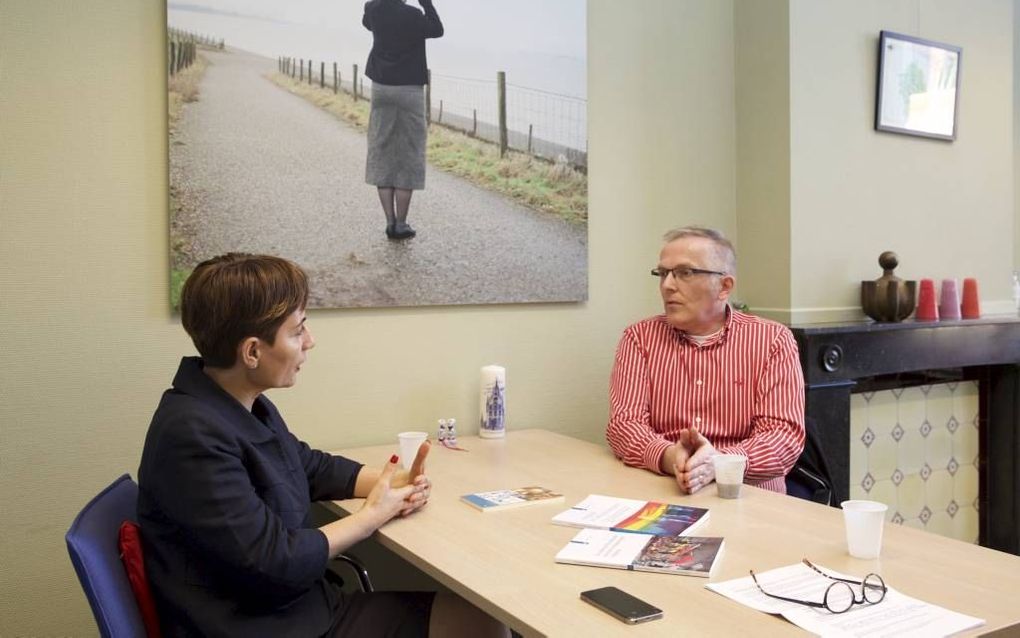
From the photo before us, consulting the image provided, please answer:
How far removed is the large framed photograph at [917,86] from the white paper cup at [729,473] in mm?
1947

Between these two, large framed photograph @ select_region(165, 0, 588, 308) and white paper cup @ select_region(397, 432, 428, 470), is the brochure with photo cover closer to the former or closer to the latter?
white paper cup @ select_region(397, 432, 428, 470)

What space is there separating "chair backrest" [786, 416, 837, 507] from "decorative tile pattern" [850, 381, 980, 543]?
0.77 m

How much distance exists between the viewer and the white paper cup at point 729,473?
6.03ft

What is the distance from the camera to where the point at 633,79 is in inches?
121

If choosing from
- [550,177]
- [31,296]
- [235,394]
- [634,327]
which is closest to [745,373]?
[634,327]

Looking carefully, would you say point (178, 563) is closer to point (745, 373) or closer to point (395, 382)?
point (395, 382)

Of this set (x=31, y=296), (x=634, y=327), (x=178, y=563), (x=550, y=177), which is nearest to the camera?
(x=178, y=563)

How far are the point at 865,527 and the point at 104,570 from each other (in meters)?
1.26

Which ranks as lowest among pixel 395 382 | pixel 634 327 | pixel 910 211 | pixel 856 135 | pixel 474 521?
pixel 474 521

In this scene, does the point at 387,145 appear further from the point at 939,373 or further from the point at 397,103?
the point at 939,373

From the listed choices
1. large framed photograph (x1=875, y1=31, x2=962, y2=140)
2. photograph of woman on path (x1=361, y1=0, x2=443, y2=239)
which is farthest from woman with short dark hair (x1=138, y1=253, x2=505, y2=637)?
large framed photograph (x1=875, y1=31, x2=962, y2=140)

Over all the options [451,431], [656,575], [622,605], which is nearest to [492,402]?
[451,431]

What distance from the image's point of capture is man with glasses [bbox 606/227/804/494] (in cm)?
228

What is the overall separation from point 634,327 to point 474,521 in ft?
3.35
